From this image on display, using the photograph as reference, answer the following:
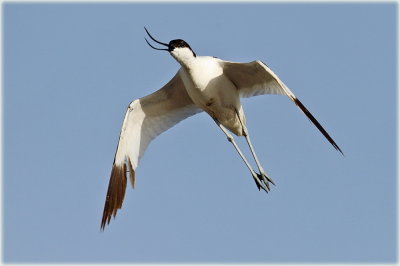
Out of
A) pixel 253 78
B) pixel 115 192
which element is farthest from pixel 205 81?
pixel 115 192

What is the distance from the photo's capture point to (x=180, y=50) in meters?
12.8

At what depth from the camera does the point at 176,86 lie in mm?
13961

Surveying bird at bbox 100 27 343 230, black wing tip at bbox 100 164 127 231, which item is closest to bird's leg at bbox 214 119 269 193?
bird at bbox 100 27 343 230

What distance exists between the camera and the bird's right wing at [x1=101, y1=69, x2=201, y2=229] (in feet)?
45.2

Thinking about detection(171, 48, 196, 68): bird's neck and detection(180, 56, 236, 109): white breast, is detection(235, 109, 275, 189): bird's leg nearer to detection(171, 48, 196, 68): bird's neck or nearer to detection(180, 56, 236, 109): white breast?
detection(180, 56, 236, 109): white breast

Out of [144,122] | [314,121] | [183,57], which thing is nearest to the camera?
[314,121]

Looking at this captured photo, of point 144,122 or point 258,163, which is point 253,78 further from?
point 144,122

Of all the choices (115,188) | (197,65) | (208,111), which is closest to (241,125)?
(208,111)

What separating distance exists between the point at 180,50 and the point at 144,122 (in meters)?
→ 2.09

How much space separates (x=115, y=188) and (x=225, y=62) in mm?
3060

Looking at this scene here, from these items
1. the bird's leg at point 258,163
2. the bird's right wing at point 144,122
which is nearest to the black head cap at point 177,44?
the bird's right wing at point 144,122

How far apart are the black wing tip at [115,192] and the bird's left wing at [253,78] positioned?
2660 mm

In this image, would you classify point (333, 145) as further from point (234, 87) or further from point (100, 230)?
point (100, 230)

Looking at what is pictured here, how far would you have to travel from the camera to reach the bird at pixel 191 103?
12.8 m
